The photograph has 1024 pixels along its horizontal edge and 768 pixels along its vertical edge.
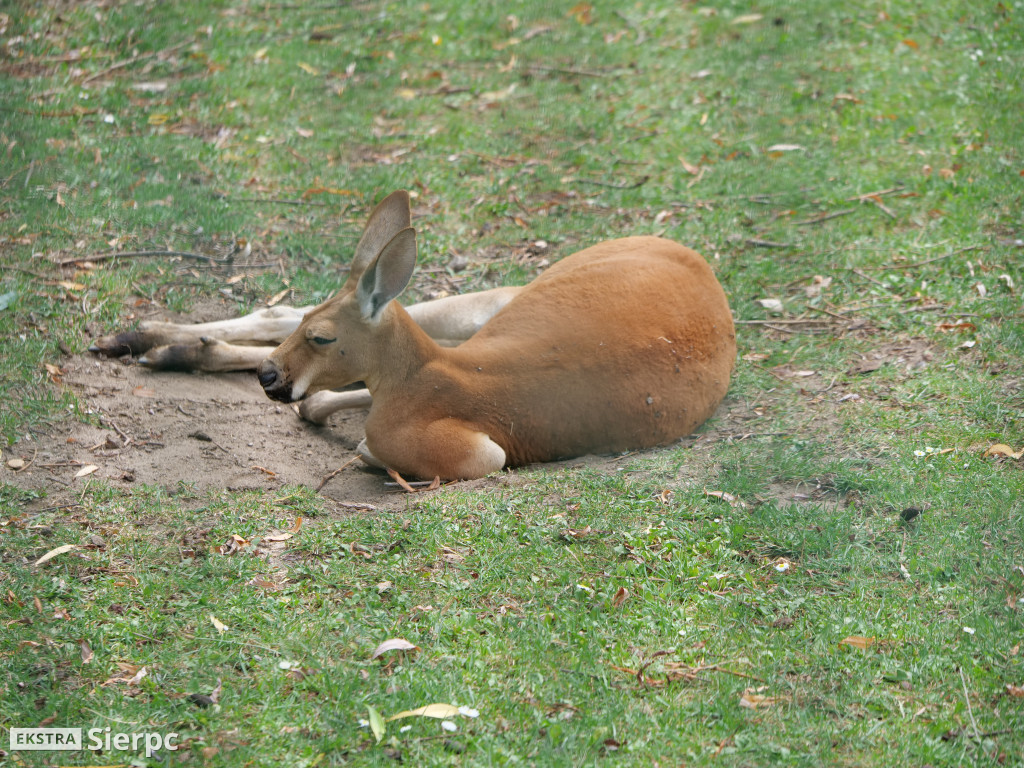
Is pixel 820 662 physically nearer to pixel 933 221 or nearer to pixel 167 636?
pixel 167 636

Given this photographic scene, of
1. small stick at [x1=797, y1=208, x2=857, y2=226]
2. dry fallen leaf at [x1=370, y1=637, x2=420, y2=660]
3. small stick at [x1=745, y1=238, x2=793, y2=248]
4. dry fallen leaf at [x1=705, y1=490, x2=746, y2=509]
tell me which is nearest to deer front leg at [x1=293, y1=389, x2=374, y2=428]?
dry fallen leaf at [x1=705, y1=490, x2=746, y2=509]

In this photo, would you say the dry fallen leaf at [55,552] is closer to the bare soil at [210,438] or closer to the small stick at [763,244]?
the bare soil at [210,438]

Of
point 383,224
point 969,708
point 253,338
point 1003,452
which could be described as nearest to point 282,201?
point 253,338

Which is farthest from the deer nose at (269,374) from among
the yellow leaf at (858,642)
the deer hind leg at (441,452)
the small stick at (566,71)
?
the small stick at (566,71)

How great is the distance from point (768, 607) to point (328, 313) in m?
2.32

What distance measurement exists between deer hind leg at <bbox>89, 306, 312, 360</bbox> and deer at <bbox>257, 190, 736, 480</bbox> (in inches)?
→ 33.6

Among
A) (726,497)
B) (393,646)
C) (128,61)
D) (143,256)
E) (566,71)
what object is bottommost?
(726,497)

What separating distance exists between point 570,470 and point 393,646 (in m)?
1.45

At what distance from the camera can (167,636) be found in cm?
328

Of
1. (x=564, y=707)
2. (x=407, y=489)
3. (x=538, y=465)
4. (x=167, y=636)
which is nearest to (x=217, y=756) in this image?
(x=167, y=636)

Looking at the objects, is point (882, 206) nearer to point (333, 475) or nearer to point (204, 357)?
point (333, 475)

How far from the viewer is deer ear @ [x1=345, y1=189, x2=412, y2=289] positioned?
15.4 feet

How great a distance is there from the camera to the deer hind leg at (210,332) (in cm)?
528

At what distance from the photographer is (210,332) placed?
5500 millimetres
